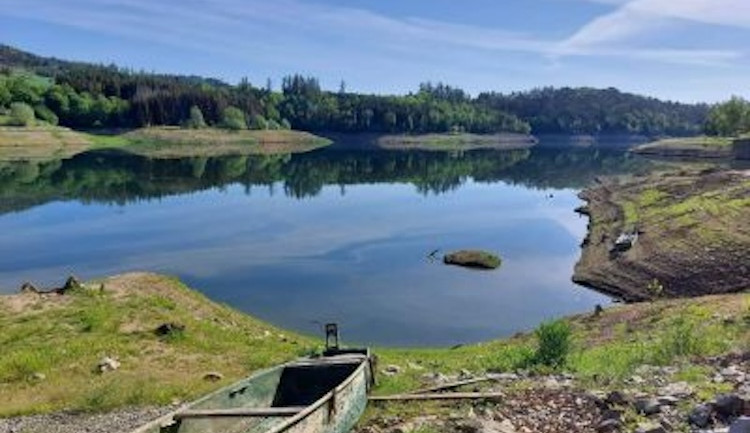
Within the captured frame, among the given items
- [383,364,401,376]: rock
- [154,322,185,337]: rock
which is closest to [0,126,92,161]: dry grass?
[154,322,185,337]: rock

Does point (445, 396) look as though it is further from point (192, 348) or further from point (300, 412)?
point (192, 348)

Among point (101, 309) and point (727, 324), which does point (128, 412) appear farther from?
point (727, 324)

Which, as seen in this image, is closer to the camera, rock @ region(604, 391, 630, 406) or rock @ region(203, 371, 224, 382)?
rock @ region(604, 391, 630, 406)

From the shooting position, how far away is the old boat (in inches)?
688

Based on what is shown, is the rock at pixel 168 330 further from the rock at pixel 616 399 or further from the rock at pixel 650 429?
the rock at pixel 650 429

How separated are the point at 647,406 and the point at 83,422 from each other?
15.1 m

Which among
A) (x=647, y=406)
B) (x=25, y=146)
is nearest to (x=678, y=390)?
(x=647, y=406)

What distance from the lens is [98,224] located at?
8975cm

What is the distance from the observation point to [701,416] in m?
17.4

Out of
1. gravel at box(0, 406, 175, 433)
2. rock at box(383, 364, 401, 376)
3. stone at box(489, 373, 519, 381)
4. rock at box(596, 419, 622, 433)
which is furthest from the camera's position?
rock at box(383, 364, 401, 376)

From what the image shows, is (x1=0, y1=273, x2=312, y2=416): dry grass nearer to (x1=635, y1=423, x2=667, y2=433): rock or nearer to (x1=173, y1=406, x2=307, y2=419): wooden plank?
(x1=173, y1=406, x2=307, y2=419): wooden plank

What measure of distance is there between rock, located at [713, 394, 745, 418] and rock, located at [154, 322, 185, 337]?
908 inches

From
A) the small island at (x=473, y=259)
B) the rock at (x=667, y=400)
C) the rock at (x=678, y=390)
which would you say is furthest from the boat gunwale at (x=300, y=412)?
the small island at (x=473, y=259)

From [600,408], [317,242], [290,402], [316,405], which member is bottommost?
[317,242]
